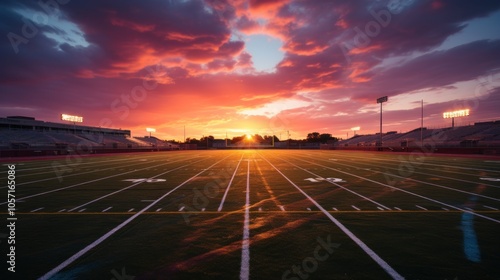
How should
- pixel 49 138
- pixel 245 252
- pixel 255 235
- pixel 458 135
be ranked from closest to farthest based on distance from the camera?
pixel 245 252, pixel 255 235, pixel 49 138, pixel 458 135

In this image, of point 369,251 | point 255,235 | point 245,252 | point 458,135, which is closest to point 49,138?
point 255,235

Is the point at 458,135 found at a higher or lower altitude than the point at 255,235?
higher

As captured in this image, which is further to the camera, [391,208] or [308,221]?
[391,208]

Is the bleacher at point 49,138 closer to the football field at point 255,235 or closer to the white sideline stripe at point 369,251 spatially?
the football field at point 255,235


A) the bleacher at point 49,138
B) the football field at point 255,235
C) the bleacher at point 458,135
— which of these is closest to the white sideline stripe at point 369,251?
the football field at point 255,235

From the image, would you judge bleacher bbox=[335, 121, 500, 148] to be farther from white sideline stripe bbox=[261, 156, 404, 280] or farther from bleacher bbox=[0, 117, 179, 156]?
bleacher bbox=[0, 117, 179, 156]

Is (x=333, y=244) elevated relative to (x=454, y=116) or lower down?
lower down

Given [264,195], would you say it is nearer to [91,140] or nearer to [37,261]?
[37,261]

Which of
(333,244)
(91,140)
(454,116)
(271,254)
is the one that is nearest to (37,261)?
(271,254)

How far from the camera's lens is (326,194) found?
10594mm

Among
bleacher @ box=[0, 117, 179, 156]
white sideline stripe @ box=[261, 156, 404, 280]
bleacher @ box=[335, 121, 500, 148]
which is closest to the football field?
white sideline stripe @ box=[261, 156, 404, 280]

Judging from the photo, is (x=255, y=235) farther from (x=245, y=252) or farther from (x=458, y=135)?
(x=458, y=135)

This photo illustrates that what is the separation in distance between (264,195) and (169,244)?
5.39m

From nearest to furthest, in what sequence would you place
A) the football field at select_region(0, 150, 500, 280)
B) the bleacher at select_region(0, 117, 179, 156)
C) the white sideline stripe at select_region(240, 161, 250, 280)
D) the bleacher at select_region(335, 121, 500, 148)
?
the white sideline stripe at select_region(240, 161, 250, 280) < the football field at select_region(0, 150, 500, 280) < the bleacher at select_region(0, 117, 179, 156) < the bleacher at select_region(335, 121, 500, 148)
